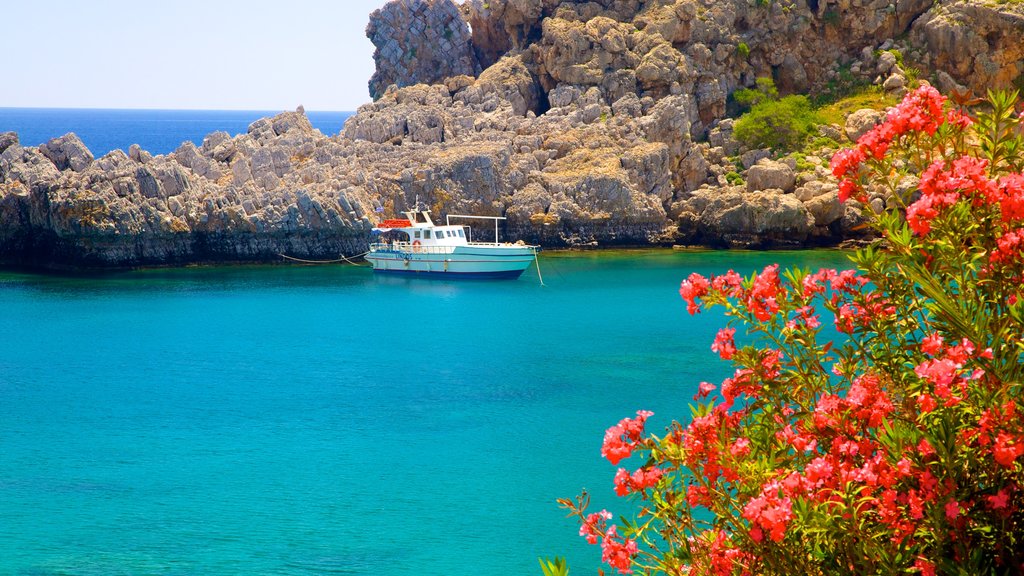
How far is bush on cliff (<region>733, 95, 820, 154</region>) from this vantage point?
219ft

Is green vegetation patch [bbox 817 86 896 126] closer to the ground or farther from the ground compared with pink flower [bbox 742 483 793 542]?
farther from the ground

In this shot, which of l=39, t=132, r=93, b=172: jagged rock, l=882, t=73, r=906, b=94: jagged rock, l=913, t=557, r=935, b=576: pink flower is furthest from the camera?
l=882, t=73, r=906, b=94: jagged rock

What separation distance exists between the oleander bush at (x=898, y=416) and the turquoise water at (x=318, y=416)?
10.9 metres

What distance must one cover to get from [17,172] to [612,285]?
33.5m

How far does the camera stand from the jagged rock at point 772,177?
62.6m

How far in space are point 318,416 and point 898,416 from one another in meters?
23.2

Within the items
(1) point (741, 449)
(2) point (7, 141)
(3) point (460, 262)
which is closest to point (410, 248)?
(3) point (460, 262)

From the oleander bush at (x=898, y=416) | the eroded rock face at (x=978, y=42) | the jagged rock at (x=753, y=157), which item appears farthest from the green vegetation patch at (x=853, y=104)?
the oleander bush at (x=898, y=416)

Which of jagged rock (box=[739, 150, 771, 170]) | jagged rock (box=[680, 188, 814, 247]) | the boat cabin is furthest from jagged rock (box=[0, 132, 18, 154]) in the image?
jagged rock (box=[739, 150, 771, 170])

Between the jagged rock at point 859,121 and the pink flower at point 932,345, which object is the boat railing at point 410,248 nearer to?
the jagged rock at point 859,121

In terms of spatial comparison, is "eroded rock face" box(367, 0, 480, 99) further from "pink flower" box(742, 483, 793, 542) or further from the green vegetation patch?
"pink flower" box(742, 483, 793, 542)

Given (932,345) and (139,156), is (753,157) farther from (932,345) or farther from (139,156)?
(932,345)

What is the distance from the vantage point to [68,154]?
59094 mm

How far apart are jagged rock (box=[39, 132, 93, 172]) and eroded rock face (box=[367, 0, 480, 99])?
28.8 m
